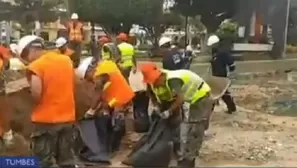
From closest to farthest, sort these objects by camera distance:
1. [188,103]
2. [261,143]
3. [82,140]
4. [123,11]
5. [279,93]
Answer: [188,103], [82,140], [261,143], [279,93], [123,11]

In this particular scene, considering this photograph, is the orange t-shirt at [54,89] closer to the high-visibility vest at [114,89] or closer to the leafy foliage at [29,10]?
the high-visibility vest at [114,89]

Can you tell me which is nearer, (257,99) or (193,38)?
(257,99)

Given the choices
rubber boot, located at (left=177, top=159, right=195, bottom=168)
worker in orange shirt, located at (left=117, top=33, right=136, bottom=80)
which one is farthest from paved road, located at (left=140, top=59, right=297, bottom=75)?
rubber boot, located at (left=177, top=159, right=195, bottom=168)

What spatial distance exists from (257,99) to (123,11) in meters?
19.0

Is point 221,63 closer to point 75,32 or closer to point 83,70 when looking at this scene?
point 75,32

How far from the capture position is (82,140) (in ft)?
28.3

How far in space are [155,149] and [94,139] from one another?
86cm

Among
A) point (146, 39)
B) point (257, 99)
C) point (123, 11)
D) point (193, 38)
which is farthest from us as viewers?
point (193, 38)

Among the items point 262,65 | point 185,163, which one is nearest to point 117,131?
point 185,163

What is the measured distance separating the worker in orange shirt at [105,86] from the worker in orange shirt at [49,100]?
152 cm

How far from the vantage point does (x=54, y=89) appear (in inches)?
259

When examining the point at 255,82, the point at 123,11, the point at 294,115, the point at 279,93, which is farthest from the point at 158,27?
the point at 294,115

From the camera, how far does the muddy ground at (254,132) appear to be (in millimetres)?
9469

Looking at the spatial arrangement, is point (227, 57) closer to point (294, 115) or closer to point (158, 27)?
point (294, 115)
